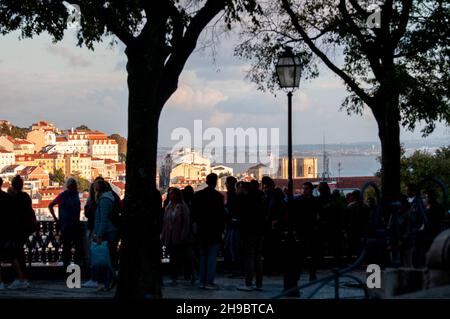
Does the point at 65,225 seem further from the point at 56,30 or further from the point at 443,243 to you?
the point at 443,243

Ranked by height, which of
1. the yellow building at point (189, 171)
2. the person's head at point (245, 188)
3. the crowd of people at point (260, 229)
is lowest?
the crowd of people at point (260, 229)

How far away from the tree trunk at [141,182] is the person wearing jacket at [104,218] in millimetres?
1706

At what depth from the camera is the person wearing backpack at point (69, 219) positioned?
18.4 m

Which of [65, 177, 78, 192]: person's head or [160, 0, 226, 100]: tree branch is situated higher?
[160, 0, 226, 100]: tree branch

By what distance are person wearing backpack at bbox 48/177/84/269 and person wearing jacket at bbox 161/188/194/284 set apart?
54.0 inches

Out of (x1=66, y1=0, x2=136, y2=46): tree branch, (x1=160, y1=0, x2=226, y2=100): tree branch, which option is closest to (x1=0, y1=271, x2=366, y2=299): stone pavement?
(x1=160, y1=0, x2=226, y2=100): tree branch

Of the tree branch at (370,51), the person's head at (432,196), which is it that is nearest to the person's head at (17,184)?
the person's head at (432,196)

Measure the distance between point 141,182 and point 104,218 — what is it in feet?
7.39

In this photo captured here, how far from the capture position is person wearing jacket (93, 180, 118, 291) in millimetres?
16859

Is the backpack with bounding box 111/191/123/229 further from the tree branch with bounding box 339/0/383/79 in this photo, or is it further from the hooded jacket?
the tree branch with bounding box 339/0/383/79

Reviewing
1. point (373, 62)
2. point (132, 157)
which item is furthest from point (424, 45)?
point (132, 157)

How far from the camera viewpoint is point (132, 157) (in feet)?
48.9

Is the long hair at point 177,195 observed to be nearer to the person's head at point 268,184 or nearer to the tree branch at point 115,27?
the person's head at point 268,184
